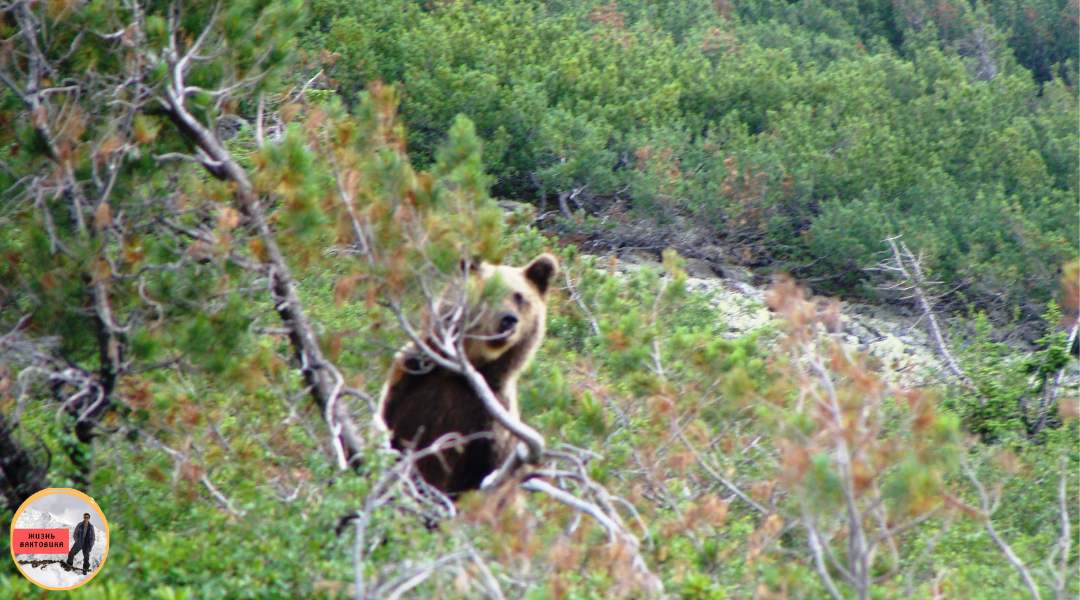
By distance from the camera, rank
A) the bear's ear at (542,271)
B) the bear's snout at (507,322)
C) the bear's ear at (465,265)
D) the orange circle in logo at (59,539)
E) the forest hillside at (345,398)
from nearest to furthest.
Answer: the forest hillside at (345,398) < the bear's ear at (465,265) < the orange circle in logo at (59,539) < the bear's snout at (507,322) < the bear's ear at (542,271)

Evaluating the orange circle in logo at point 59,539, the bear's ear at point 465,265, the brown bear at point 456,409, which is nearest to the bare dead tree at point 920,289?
the brown bear at point 456,409

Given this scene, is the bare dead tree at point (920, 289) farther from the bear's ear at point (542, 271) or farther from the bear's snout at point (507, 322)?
the bear's snout at point (507, 322)

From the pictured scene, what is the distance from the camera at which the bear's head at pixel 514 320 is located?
4168mm

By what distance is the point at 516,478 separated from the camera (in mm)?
3654

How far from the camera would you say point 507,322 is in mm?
4168

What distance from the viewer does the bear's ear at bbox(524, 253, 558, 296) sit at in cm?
452

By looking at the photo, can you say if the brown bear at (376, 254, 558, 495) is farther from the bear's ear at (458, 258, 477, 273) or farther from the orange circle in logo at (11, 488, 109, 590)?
the orange circle in logo at (11, 488, 109, 590)

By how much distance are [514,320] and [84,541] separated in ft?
6.36

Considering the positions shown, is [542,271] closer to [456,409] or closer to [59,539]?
[456,409]

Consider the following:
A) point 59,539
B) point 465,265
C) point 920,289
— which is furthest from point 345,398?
point 920,289

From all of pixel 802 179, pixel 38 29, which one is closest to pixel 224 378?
pixel 38 29

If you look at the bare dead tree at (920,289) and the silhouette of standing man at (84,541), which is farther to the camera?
the bare dead tree at (920,289)

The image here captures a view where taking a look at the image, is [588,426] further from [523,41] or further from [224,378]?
[523,41]

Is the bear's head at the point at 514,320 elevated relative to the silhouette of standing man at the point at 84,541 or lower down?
elevated
